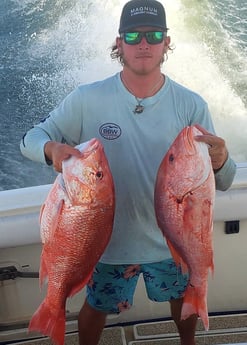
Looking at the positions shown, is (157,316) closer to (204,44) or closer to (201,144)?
(201,144)

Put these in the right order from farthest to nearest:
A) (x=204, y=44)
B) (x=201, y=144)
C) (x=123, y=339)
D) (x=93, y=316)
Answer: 1. (x=204, y=44)
2. (x=123, y=339)
3. (x=93, y=316)
4. (x=201, y=144)

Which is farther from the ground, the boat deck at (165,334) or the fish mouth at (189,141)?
the fish mouth at (189,141)

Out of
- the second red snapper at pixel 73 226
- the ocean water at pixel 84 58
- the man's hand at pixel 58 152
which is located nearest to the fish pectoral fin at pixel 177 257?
the second red snapper at pixel 73 226

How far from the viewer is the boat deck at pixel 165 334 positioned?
8.21 ft

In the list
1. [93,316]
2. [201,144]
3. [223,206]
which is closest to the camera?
[201,144]

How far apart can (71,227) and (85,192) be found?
0.40 feet

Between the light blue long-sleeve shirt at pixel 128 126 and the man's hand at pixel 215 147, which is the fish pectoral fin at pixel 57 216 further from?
the man's hand at pixel 215 147

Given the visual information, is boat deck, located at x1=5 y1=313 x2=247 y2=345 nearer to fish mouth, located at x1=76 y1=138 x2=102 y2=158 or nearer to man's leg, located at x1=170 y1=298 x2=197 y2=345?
man's leg, located at x1=170 y1=298 x2=197 y2=345

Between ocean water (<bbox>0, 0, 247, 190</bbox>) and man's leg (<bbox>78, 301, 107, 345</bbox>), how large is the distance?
282 centimetres

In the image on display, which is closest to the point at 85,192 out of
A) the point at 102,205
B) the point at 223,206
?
the point at 102,205

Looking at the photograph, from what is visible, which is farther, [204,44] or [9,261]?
[204,44]

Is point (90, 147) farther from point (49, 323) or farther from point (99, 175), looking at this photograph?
point (49, 323)

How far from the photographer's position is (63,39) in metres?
8.19

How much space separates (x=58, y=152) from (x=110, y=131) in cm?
→ 29
